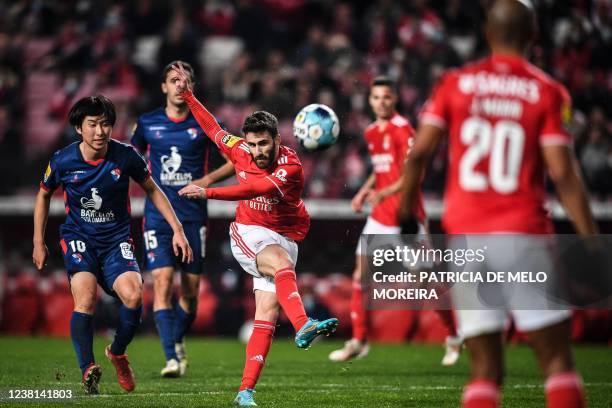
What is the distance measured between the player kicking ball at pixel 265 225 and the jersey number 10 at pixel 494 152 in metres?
2.56

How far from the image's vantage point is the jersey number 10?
164 inches

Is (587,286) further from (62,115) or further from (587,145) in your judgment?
(62,115)

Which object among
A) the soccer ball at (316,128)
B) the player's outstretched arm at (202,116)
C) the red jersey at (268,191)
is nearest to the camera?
the red jersey at (268,191)

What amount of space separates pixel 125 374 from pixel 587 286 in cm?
609

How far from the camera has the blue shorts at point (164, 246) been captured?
9242 millimetres

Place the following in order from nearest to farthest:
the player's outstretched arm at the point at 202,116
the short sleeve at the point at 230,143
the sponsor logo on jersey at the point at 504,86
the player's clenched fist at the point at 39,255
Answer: the sponsor logo on jersey at the point at 504,86 → the player's clenched fist at the point at 39,255 → the short sleeve at the point at 230,143 → the player's outstretched arm at the point at 202,116

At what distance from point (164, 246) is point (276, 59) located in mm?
8143

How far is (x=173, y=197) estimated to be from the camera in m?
9.35

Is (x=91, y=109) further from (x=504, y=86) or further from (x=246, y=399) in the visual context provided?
(x=504, y=86)

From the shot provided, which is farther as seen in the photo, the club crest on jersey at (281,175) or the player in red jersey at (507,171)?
the club crest on jersey at (281,175)

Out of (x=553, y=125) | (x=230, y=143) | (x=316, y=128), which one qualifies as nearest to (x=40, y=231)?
(x=230, y=143)

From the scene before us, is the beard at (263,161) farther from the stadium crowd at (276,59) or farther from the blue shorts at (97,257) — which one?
the stadium crowd at (276,59)

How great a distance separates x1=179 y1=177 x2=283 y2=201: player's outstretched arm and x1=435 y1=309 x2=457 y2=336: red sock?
4209 mm

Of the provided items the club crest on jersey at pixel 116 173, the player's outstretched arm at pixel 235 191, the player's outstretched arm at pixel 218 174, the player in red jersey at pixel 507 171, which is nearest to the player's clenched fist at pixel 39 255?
the club crest on jersey at pixel 116 173
